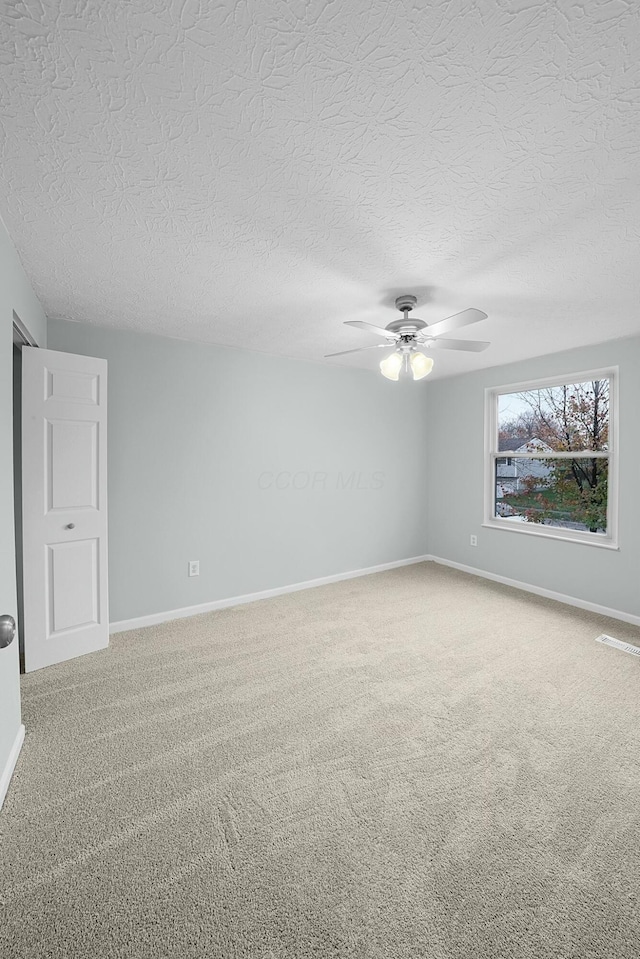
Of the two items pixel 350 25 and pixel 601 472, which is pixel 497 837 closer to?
pixel 350 25

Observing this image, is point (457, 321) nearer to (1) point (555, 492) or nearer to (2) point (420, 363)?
(2) point (420, 363)

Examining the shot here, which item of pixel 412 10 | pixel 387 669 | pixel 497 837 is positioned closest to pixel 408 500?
pixel 387 669

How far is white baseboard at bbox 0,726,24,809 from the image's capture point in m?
1.68

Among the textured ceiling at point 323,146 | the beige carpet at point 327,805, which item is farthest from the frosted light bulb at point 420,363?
the beige carpet at point 327,805

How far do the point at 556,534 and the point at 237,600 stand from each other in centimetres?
320

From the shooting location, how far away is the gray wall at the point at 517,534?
3.47 meters

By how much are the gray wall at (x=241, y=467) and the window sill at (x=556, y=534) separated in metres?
1.08

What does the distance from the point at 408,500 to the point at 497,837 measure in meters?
3.86

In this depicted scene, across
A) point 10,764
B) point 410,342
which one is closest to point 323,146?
point 410,342

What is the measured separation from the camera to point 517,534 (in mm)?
4363

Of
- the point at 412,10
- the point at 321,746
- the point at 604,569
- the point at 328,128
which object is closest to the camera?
the point at 412,10

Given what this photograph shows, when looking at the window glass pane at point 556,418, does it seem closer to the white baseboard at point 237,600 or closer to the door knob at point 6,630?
the white baseboard at point 237,600

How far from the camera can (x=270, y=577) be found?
4.14 m

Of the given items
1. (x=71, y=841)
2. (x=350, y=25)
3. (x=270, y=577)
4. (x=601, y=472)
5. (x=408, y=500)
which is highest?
(x=350, y=25)
